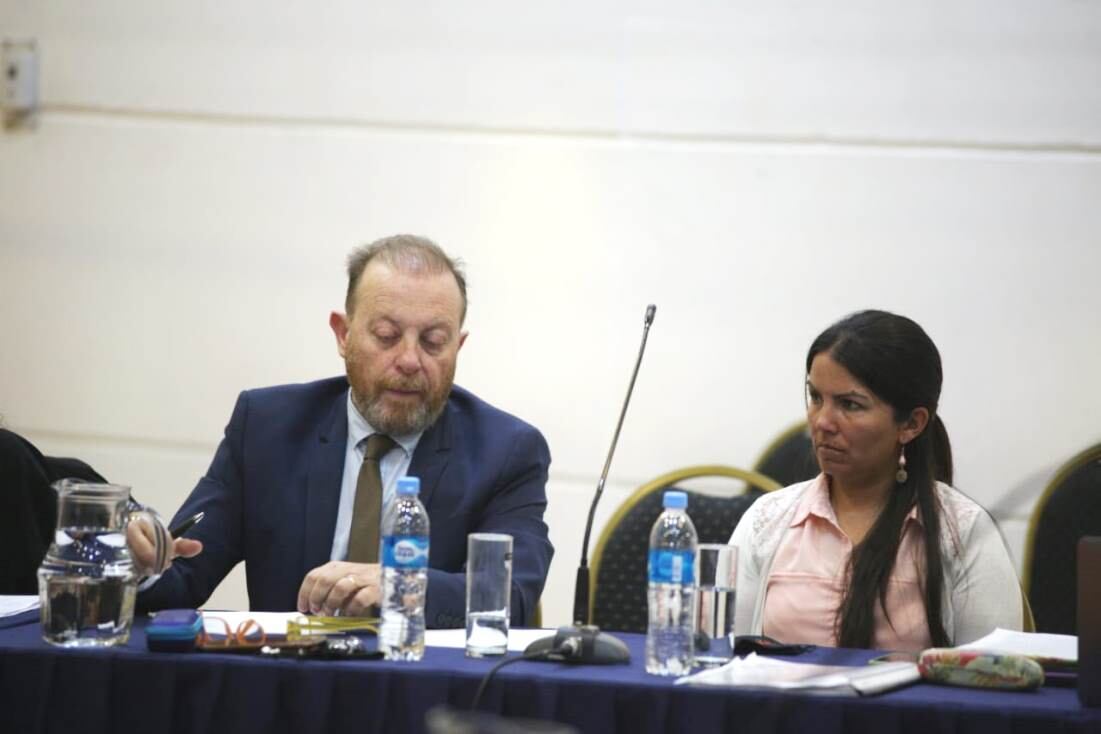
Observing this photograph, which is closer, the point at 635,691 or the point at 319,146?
the point at 635,691

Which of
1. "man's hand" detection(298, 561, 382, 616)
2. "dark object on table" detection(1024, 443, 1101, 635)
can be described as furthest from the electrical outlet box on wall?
"dark object on table" detection(1024, 443, 1101, 635)

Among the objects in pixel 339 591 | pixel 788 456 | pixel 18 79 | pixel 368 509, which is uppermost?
pixel 18 79

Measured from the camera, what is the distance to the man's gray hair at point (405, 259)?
98.7 inches

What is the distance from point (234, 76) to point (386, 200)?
0.64 meters

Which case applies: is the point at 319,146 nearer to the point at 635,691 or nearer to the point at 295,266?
the point at 295,266

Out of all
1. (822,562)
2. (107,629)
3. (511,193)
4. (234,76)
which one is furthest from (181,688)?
(234,76)

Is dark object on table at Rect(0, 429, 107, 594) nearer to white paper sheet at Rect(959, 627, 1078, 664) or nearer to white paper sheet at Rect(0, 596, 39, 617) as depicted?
white paper sheet at Rect(0, 596, 39, 617)

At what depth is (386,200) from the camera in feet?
13.2

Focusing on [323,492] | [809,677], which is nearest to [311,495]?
[323,492]

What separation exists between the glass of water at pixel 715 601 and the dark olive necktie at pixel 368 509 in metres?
0.72

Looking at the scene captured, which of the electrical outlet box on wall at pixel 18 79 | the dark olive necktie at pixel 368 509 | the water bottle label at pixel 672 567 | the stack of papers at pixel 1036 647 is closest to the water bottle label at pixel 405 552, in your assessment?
the water bottle label at pixel 672 567

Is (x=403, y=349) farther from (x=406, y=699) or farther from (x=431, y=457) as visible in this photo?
(x=406, y=699)

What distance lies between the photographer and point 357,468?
2504 mm

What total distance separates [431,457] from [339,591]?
1.64 ft
